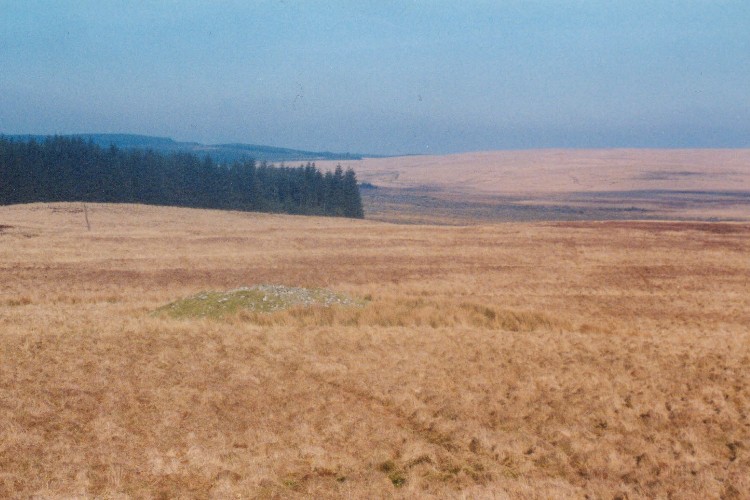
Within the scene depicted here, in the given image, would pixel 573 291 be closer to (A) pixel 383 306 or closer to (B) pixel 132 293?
(A) pixel 383 306

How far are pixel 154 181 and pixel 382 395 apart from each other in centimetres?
10191

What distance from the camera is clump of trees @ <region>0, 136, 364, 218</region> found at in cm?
9581

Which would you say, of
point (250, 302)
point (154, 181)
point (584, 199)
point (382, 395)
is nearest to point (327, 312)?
point (250, 302)

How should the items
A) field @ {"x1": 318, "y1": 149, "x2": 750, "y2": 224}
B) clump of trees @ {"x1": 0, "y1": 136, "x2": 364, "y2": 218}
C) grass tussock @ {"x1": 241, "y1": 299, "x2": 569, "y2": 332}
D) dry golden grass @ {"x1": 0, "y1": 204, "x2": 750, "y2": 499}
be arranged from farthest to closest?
field @ {"x1": 318, "y1": 149, "x2": 750, "y2": 224} → clump of trees @ {"x1": 0, "y1": 136, "x2": 364, "y2": 218} → grass tussock @ {"x1": 241, "y1": 299, "x2": 569, "y2": 332} → dry golden grass @ {"x1": 0, "y1": 204, "x2": 750, "y2": 499}

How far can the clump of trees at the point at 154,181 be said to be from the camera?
9581cm

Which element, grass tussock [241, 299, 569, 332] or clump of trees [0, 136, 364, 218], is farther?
clump of trees [0, 136, 364, 218]

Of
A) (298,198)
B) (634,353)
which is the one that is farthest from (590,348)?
(298,198)

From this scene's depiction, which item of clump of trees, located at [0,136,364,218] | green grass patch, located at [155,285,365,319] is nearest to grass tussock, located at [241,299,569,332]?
green grass patch, located at [155,285,365,319]

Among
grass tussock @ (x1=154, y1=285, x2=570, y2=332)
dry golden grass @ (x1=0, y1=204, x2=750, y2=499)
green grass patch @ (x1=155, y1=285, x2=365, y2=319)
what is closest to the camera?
dry golden grass @ (x1=0, y1=204, x2=750, y2=499)

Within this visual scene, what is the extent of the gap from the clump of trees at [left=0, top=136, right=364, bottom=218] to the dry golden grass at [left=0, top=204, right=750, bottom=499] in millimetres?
74664

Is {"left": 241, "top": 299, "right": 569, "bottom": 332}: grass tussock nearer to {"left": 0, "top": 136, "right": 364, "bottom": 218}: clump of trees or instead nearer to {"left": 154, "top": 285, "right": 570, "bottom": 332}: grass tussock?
{"left": 154, "top": 285, "right": 570, "bottom": 332}: grass tussock

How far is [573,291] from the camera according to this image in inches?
1245

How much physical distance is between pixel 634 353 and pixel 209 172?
346ft

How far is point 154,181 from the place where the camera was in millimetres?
107062
